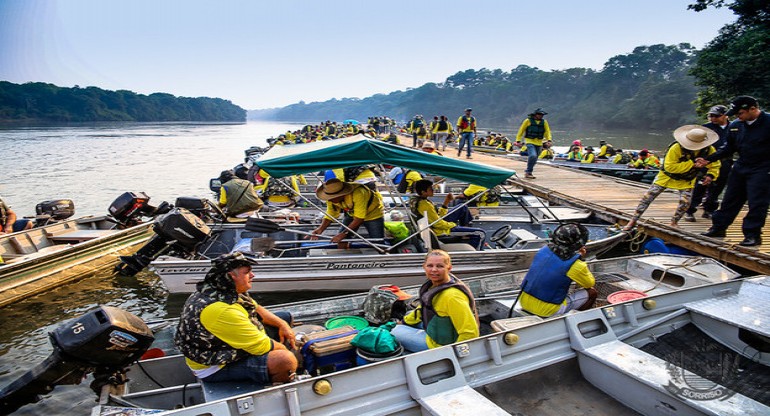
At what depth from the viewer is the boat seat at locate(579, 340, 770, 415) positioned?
244 cm

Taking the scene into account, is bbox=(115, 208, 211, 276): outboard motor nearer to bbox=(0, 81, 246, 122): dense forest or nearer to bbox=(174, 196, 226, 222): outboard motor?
bbox=(174, 196, 226, 222): outboard motor

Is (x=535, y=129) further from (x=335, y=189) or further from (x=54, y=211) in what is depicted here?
(x=54, y=211)

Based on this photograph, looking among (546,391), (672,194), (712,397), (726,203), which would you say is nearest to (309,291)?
(546,391)

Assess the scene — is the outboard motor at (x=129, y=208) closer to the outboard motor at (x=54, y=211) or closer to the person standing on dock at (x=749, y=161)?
the outboard motor at (x=54, y=211)

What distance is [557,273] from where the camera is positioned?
13.0 ft

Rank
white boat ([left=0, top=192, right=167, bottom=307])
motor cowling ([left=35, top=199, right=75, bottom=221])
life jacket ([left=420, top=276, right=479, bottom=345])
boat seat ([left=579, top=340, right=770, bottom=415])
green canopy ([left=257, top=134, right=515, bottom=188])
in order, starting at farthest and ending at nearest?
motor cowling ([left=35, top=199, right=75, bottom=221]), white boat ([left=0, top=192, right=167, bottom=307]), green canopy ([left=257, top=134, right=515, bottom=188]), life jacket ([left=420, top=276, right=479, bottom=345]), boat seat ([left=579, top=340, right=770, bottom=415])

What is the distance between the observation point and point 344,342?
3.90 m

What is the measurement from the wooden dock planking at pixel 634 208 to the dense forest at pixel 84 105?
115 metres

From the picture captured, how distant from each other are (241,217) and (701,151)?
9.18 meters

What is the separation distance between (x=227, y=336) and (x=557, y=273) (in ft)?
9.61

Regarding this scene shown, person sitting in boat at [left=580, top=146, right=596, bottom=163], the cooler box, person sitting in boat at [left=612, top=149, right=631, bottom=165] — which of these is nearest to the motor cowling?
the cooler box

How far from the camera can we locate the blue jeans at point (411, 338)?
12.7ft

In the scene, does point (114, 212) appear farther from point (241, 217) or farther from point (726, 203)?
point (726, 203)

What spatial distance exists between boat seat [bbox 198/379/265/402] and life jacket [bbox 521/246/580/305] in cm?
265
